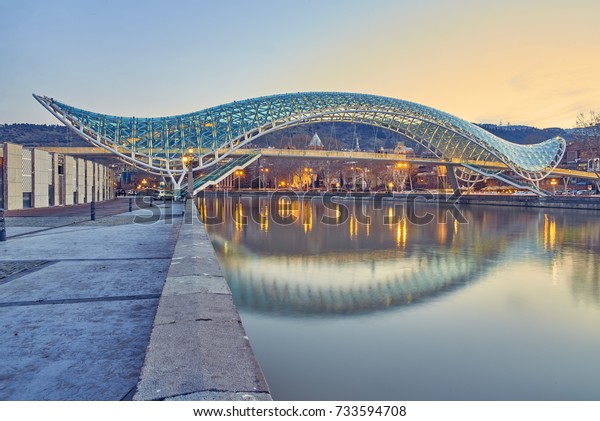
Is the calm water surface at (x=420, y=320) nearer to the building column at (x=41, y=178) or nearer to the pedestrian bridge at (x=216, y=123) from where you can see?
the building column at (x=41, y=178)

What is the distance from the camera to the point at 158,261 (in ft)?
36.6

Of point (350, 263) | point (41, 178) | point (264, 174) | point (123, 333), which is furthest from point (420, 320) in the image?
point (264, 174)

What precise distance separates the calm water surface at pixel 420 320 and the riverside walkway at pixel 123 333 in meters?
1.37

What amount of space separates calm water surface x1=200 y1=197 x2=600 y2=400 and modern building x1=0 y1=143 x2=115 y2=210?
1866cm

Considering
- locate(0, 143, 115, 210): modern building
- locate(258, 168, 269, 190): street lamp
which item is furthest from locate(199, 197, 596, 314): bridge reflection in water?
locate(258, 168, 269, 190): street lamp

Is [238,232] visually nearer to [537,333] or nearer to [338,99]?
[537,333]

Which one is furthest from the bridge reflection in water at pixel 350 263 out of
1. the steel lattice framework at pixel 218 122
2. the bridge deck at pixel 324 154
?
the steel lattice framework at pixel 218 122

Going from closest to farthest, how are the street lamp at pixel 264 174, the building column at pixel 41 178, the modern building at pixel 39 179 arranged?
the modern building at pixel 39 179, the building column at pixel 41 178, the street lamp at pixel 264 174

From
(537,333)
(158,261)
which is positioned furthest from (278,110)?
(537,333)

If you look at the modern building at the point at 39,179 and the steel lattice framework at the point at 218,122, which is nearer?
the modern building at the point at 39,179

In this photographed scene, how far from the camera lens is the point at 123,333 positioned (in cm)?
561

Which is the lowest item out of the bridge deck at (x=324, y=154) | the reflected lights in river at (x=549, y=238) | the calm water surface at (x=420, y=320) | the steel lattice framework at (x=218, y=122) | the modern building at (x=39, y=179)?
the calm water surface at (x=420, y=320)

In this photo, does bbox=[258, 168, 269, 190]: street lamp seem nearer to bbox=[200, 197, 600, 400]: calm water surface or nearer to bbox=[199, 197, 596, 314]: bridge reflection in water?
bbox=[199, 197, 596, 314]: bridge reflection in water

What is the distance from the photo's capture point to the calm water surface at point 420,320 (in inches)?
219
